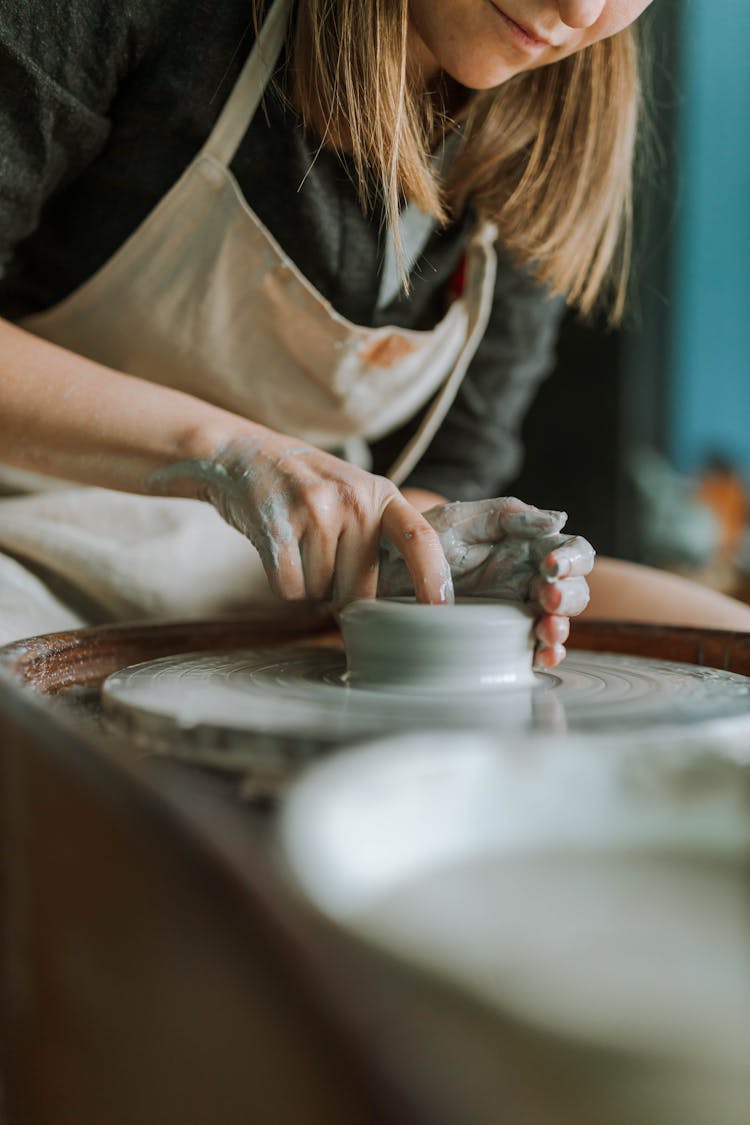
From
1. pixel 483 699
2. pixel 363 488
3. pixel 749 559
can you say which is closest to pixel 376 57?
pixel 363 488

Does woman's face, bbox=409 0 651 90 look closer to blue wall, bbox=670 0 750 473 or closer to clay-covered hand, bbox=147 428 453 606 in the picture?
clay-covered hand, bbox=147 428 453 606

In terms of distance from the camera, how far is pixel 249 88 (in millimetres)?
915

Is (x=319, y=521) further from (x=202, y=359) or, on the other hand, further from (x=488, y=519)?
(x=202, y=359)

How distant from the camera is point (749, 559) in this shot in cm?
286

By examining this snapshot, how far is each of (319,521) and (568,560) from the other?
188mm

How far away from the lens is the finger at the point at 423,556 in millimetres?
733

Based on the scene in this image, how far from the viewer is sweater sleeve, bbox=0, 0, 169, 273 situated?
32.3 inches

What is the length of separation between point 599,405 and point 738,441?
0.61 m

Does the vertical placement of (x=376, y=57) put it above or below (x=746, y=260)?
below

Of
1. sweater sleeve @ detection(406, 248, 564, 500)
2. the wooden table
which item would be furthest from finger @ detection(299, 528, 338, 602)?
sweater sleeve @ detection(406, 248, 564, 500)

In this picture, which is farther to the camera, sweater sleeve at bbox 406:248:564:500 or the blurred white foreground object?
sweater sleeve at bbox 406:248:564:500

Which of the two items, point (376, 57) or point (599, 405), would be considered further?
point (599, 405)

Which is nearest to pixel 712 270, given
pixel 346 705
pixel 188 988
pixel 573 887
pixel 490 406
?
pixel 490 406

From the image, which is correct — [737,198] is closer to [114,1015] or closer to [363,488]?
[363,488]
